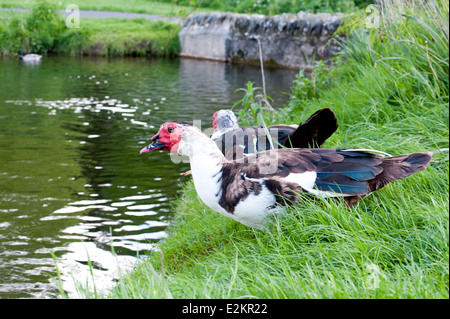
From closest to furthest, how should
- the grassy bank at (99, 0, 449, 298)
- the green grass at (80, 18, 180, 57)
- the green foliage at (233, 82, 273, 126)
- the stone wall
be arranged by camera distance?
the grassy bank at (99, 0, 449, 298) < the green foliage at (233, 82, 273, 126) < the stone wall < the green grass at (80, 18, 180, 57)

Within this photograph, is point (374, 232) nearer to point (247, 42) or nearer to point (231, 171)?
point (231, 171)

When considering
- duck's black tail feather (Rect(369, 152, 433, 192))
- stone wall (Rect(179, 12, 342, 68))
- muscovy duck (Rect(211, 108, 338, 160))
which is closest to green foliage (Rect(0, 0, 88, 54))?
stone wall (Rect(179, 12, 342, 68))

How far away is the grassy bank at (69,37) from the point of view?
19.9 m

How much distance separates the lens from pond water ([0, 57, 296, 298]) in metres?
4.63

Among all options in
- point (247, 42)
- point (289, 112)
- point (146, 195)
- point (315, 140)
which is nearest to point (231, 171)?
point (315, 140)

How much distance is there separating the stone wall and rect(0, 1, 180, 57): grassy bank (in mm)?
966

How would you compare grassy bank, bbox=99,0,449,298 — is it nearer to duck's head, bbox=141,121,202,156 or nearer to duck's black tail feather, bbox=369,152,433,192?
duck's black tail feather, bbox=369,152,433,192

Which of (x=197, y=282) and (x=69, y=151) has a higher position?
(x=197, y=282)

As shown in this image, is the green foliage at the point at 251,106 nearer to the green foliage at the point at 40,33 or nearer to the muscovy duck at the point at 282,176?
the muscovy duck at the point at 282,176

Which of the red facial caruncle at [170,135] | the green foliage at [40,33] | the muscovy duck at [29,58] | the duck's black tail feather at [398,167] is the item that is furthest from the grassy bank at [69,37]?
the duck's black tail feather at [398,167]

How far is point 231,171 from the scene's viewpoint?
346cm

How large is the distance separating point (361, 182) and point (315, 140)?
1.14 metres

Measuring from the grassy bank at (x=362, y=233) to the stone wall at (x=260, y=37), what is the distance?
9997 millimetres

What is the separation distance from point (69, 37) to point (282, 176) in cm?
1913
